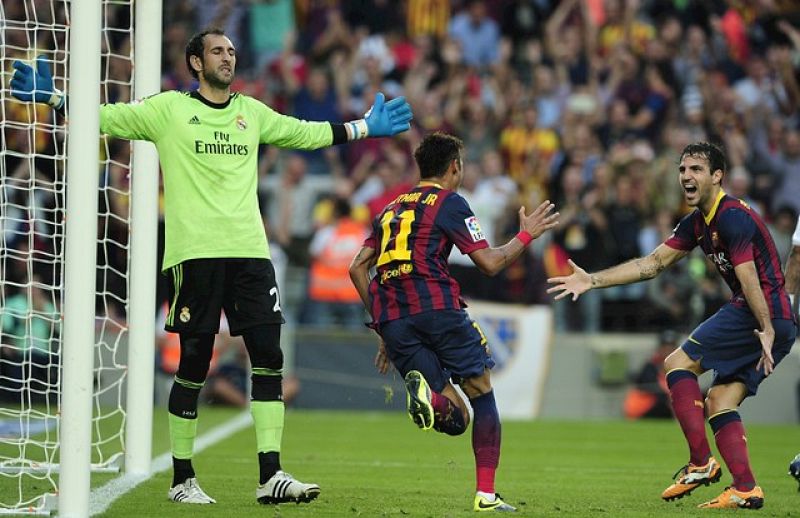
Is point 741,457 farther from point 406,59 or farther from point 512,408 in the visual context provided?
point 406,59

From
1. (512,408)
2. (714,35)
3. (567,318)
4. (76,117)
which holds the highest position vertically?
(714,35)

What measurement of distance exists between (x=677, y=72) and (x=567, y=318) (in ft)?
16.8

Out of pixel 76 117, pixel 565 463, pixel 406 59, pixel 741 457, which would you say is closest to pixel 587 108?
pixel 406 59

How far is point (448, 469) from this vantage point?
10.5m

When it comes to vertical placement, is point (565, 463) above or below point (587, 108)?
below

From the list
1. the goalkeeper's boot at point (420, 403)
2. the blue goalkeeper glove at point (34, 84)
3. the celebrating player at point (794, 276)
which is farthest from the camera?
the celebrating player at point (794, 276)

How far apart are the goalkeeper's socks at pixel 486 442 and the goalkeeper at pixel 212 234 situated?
0.91 meters

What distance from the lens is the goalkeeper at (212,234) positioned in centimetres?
751

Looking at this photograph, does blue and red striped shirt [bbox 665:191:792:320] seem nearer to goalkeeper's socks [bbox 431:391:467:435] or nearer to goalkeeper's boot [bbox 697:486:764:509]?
goalkeeper's boot [bbox 697:486:764:509]

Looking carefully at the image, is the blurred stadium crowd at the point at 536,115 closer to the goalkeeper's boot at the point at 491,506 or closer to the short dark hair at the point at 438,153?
the short dark hair at the point at 438,153

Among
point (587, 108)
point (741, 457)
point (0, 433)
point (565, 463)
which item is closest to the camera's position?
point (741, 457)

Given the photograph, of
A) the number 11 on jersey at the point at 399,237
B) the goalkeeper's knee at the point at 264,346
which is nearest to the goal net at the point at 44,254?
the goalkeeper's knee at the point at 264,346

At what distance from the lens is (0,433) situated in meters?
12.7

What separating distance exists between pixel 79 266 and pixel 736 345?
4093mm
